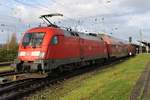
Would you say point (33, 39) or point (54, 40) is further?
point (33, 39)

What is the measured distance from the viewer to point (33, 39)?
21.2 m

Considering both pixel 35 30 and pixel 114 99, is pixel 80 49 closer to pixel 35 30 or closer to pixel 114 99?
pixel 35 30

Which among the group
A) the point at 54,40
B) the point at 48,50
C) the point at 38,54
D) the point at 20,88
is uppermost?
the point at 54,40

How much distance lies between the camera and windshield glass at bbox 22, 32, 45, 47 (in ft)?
68.6

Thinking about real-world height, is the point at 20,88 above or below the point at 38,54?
below

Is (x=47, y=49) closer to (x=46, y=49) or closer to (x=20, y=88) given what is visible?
(x=46, y=49)

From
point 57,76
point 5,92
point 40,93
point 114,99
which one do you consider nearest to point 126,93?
point 114,99

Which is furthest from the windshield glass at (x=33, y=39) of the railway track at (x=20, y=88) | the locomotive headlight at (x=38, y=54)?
the railway track at (x=20, y=88)

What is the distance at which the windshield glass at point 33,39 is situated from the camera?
823 inches

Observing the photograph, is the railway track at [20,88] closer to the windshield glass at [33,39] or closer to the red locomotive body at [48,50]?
the red locomotive body at [48,50]

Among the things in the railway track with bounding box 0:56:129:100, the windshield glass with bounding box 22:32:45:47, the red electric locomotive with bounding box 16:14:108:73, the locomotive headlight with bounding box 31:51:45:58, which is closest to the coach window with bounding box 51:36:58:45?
the red electric locomotive with bounding box 16:14:108:73

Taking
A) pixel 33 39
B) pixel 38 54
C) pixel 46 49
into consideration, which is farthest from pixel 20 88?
pixel 33 39

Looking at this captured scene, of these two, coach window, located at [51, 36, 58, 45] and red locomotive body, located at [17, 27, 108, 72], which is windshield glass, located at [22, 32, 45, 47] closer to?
red locomotive body, located at [17, 27, 108, 72]

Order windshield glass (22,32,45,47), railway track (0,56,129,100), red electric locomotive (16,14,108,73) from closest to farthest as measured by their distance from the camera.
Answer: railway track (0,56,129,100) → red electric locomotive (16,14,108,73) → windshield glass (22,32,45,47)
